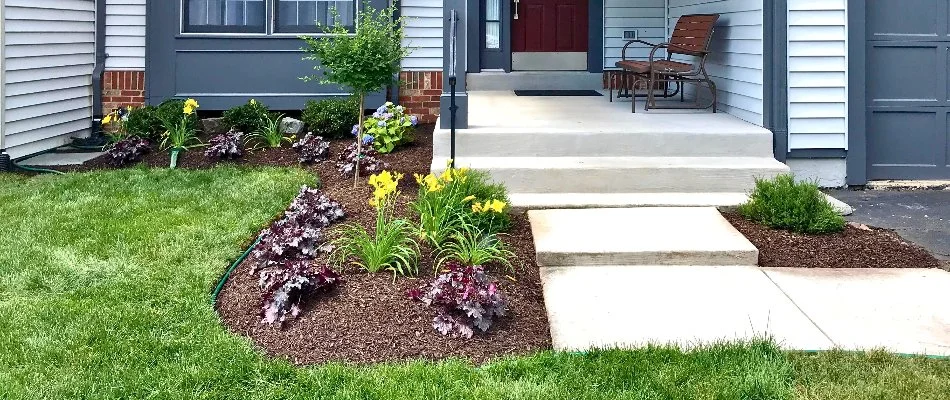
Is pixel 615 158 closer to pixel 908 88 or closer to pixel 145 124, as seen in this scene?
pixel 908 88

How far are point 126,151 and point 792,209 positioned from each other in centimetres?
549

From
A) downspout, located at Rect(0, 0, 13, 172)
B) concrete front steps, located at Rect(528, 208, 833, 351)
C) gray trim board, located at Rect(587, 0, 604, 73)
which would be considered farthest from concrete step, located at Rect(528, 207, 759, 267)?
gray trim board, located at Rect(587, 0, 604, 73)

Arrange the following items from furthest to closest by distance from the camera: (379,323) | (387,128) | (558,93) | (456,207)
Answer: (558,93), (387,128), (456,207), (379,323)

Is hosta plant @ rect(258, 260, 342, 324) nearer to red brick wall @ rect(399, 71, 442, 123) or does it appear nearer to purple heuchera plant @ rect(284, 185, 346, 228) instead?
purple heuchera plant @ rect(284, 185, 346, 228)

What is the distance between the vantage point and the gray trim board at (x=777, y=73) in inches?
281

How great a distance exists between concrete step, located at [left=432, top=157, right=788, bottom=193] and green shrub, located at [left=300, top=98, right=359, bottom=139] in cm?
239

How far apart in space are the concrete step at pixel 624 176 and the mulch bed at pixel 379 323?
4.10ft

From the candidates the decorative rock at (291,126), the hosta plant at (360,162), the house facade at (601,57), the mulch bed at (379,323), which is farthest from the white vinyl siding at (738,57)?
the decorative rock at (291,126)

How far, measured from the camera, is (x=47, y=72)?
29.8 feet

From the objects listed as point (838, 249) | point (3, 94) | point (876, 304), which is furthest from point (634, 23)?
point (876, 304)

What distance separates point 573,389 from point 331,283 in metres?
1.43

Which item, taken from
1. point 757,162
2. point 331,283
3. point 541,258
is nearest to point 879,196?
point 757,162

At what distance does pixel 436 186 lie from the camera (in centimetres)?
525

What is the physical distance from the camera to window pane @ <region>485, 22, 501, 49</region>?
39.7 ft
